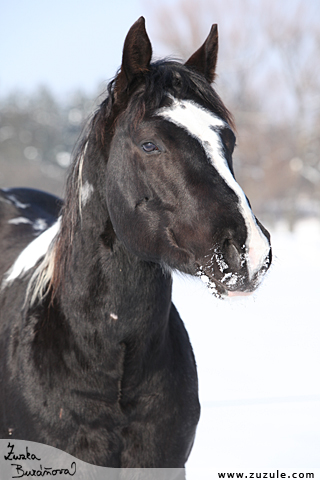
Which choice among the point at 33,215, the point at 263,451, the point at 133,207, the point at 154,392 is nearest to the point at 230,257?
the point at 133,207

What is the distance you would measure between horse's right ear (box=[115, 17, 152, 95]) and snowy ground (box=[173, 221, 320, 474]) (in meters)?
0.89

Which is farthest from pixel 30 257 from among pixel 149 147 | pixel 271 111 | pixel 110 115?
pixel 271 111

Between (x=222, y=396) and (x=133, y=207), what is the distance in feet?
9.28

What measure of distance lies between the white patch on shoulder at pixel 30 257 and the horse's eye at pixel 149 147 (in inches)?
35.8

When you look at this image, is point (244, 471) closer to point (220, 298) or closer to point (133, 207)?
point (220, 298)

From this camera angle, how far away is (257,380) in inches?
182

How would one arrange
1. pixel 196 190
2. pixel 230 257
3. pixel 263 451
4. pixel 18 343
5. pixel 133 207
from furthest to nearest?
pixel 263 451
pixel 18 343
pixel 133 207
pixel 196 190
pixel 230 257

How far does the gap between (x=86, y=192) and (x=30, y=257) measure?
33.4 inches

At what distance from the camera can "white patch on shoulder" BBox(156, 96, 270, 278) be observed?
159cm

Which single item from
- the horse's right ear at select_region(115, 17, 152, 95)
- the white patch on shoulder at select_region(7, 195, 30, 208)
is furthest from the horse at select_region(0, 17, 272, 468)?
the white patch on shoulder at select_region(7, 195, 30, 208)

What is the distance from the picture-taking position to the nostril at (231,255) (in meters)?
1.60

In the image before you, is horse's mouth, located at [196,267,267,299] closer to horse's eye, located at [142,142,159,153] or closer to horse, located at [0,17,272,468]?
horse, located at [0,17,272,468]

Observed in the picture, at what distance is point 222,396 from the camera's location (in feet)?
13.9

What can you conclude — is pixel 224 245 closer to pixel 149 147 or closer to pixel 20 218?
pixel 149 147
